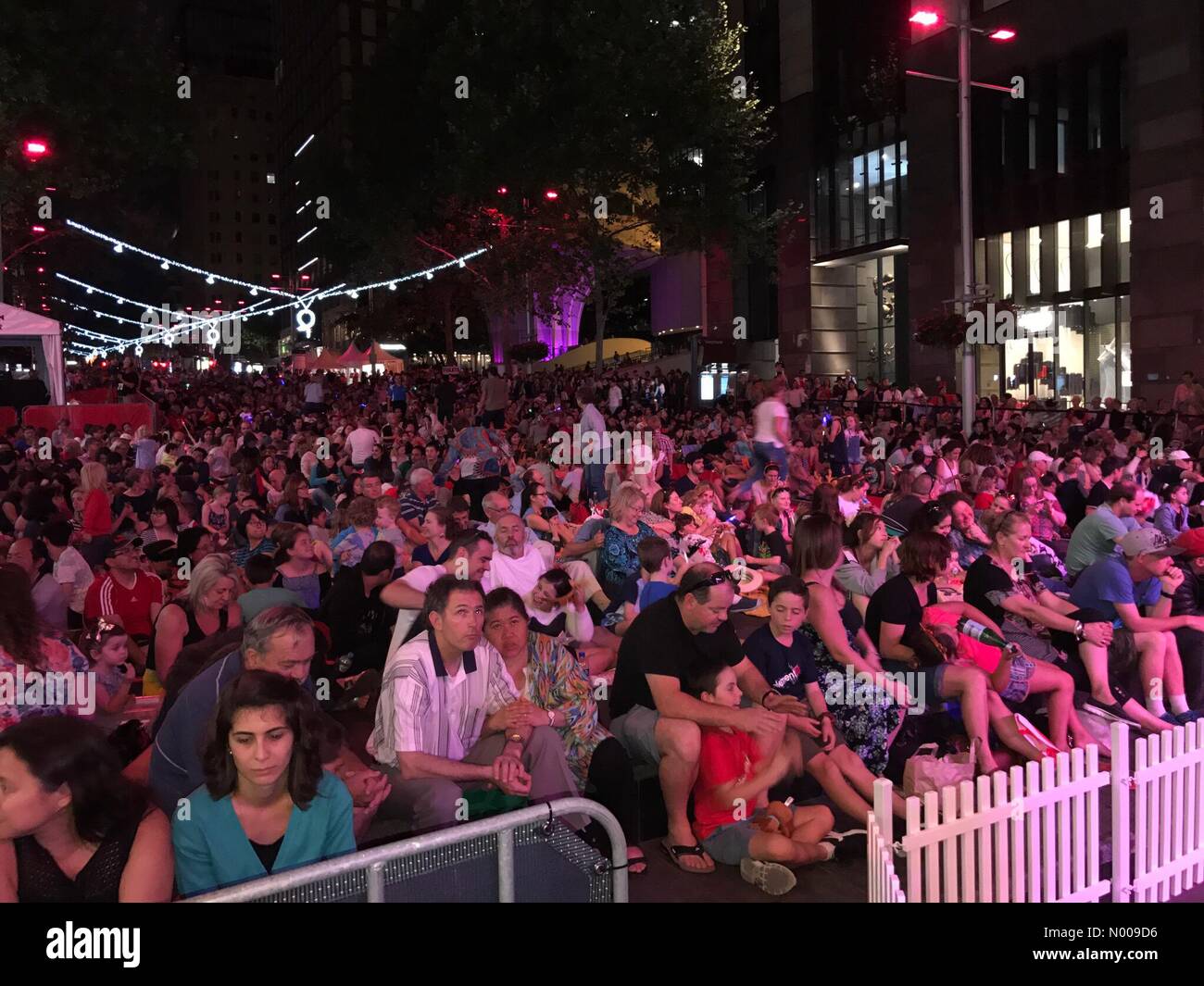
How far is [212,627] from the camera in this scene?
576cm

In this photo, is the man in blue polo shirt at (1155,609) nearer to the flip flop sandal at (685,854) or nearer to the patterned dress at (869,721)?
the patterned dress at (869,721)

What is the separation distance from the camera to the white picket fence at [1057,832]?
398 centimetres

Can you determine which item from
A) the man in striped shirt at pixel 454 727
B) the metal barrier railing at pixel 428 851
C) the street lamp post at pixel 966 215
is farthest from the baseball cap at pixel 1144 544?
the street lamp post at pixel 966 215

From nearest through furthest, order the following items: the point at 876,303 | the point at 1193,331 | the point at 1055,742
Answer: the point at 1055,742 < the point at 1193,331 < the point at 876,303

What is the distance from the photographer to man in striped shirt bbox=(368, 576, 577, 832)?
4477 mm

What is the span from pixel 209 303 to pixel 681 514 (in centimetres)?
11274

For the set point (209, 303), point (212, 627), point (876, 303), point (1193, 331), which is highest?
point (209, 303)

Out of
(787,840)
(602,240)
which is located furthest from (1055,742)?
(602,240)

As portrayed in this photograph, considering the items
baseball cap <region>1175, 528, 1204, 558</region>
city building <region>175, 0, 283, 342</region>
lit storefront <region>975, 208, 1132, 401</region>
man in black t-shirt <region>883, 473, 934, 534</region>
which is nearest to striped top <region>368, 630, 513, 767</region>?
man in black t-shirt <region>883, 473, 934, 534</region>

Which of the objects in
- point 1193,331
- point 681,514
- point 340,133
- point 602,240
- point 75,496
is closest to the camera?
point 681,514

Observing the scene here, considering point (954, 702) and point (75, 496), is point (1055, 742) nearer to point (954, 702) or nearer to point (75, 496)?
point (954, 702)

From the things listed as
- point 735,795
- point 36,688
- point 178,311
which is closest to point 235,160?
point 178,311

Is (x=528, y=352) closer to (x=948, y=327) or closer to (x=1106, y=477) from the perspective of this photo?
(x=948, y=327)
